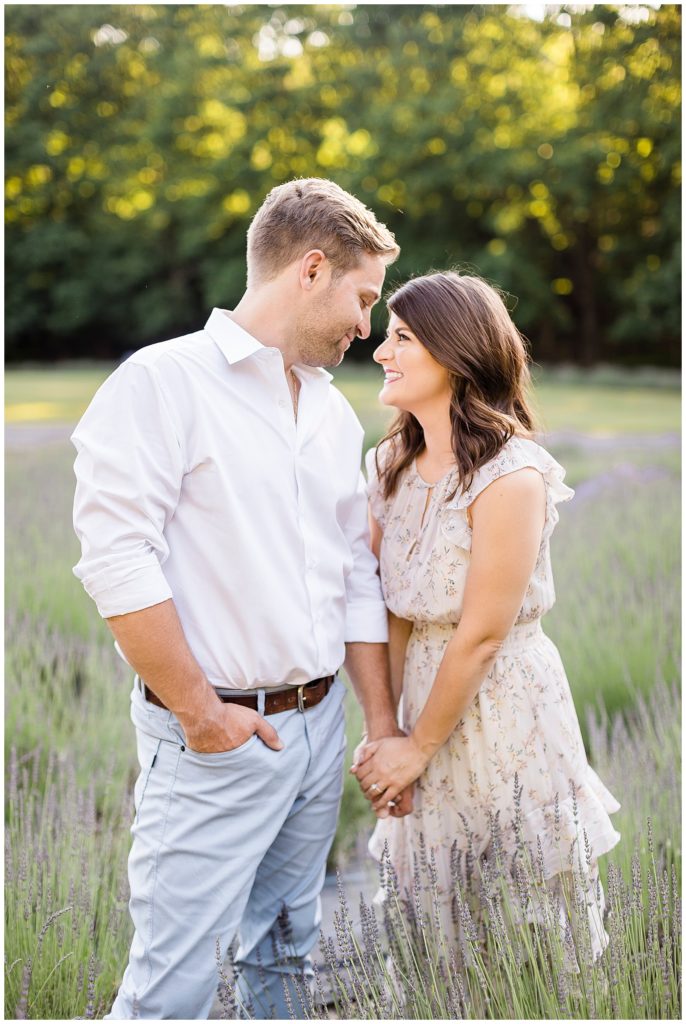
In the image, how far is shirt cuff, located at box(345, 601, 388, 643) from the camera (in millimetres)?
2514

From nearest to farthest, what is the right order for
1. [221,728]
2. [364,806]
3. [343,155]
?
1. [221,728]
2. [364,806]
3. [343,155]

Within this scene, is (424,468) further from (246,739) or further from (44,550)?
(44,550)

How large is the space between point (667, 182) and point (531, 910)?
20.8 m

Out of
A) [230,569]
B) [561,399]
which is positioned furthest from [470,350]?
[561,399]

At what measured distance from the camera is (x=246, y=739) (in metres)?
2.12

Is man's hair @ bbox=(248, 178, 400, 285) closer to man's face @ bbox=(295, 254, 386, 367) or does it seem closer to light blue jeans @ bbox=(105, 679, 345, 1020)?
man's face @ bbox=(295, 254, 386, 367)

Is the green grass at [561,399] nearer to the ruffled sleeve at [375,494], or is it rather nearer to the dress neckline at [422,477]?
the ruffled sleeve at [375,494]

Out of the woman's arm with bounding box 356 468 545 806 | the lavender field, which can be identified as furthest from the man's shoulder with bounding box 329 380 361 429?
the lavender field

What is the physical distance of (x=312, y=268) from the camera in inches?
89.0

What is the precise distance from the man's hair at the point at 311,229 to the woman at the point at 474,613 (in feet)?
0.58

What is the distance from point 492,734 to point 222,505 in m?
0.92

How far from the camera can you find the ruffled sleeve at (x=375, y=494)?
2586 millimetres

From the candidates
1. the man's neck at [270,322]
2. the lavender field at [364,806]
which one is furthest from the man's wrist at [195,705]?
the man's neck at [270,322]

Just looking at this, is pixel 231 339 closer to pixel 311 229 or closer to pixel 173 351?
pixel 173 351
